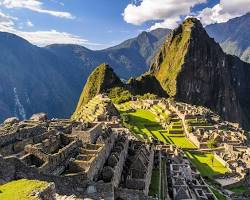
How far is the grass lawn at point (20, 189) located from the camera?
53.6ft

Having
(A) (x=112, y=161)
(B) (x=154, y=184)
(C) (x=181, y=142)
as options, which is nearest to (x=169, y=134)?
(C) (x=181, y=142)

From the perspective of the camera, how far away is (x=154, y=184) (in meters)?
32.1

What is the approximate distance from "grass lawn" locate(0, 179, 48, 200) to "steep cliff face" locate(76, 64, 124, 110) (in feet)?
400

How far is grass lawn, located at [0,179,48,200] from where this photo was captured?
16344 mm

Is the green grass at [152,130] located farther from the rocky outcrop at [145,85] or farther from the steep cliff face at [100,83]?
the rocky outcrop at [145,85]

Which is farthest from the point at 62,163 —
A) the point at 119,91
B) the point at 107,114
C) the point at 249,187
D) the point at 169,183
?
the point at 119,91

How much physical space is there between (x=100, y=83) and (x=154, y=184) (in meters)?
116

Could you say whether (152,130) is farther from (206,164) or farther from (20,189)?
(20,189)

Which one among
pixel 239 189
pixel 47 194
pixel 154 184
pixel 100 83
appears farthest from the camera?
pixel 100 83

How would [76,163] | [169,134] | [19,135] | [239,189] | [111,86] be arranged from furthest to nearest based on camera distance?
1. [111,86]
2. [169,134]
3. [239,189]
4. [19,135]
5. [76,163]

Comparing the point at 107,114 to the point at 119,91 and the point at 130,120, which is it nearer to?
the point at 130,120

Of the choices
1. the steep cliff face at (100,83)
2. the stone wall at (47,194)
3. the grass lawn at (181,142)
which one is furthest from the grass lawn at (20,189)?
the steep cliff face at (100,83)

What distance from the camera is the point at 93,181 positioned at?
24.3 meters

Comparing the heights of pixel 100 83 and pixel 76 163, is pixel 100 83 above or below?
above
